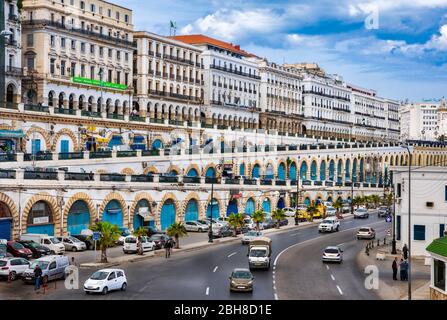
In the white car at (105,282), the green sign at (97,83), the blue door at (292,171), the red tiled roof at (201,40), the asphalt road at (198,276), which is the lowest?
the asphalt road at (198,276)

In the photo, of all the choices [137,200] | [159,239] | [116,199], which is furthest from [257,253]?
[137,200]

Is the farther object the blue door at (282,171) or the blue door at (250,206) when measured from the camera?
the blue door at (282,171)

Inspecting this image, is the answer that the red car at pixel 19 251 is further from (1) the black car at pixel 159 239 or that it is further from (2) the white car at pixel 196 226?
(2) the white car at pixel 196 226

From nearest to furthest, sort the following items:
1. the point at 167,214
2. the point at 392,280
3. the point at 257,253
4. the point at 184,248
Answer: the point at 392,280 < the point at 257,253 < the point at 184,248 < the point at 167,214

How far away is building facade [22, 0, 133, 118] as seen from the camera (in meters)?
94.5

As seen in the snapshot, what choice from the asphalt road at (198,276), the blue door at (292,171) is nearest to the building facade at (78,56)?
the blue door at (292,171)

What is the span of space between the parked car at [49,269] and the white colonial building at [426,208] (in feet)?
99.0

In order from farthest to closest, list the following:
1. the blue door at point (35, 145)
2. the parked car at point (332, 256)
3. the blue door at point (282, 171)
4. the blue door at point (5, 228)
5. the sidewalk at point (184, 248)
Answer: the blue door at point (282, 171) < the blue door at point (35, 145) < the blue door at point (5, 228) < the parked car at point (332, 256) < the sidewalk at point (184, 248)

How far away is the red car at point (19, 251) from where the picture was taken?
169 ft

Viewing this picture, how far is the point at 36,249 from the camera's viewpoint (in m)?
52.8

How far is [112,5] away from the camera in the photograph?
11131cm

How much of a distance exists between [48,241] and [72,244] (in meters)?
3.01

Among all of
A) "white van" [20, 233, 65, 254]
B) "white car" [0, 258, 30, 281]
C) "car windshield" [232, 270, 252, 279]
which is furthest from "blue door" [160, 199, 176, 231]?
"car windshield" [232, 270, 252, 279]

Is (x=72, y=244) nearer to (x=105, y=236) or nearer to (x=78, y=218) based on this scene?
(x=78, y=218)
